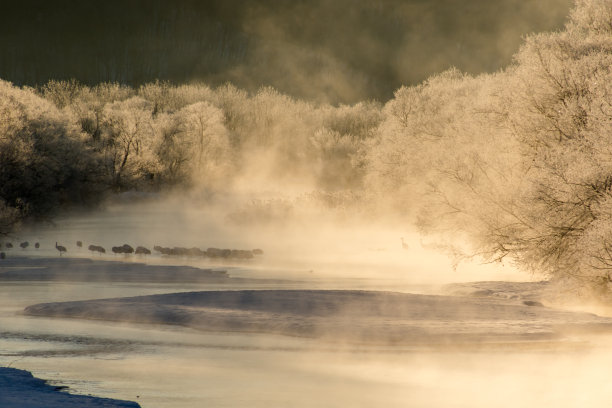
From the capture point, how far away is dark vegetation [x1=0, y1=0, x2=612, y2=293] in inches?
909

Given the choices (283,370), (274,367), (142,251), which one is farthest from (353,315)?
(142,251)

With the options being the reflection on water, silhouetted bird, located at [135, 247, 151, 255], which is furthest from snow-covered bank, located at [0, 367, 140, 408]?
silhouetted bird, located at [135, 247, 151, 255]

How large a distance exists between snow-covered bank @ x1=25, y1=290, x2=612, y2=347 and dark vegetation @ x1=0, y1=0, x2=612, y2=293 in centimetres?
216

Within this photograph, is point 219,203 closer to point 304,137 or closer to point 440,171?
point 304,137

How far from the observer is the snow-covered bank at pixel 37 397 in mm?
11469

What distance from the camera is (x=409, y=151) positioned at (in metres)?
51.7

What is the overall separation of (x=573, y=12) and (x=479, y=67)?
13769cm

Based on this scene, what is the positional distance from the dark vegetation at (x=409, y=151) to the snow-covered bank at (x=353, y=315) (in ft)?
7.10

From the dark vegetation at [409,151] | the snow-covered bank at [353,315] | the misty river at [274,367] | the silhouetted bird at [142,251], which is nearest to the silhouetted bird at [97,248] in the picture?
the silhouetted bird at [142,251]

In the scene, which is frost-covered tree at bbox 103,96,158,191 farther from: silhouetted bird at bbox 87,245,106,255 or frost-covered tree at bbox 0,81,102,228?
silhouetted bird at bbox 87,245,106,255

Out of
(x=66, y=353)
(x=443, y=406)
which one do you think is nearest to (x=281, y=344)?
(x=66, y=353)

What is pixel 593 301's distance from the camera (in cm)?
2380

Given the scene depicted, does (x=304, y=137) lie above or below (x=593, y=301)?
above

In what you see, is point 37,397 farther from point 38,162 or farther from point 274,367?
point 38,162
